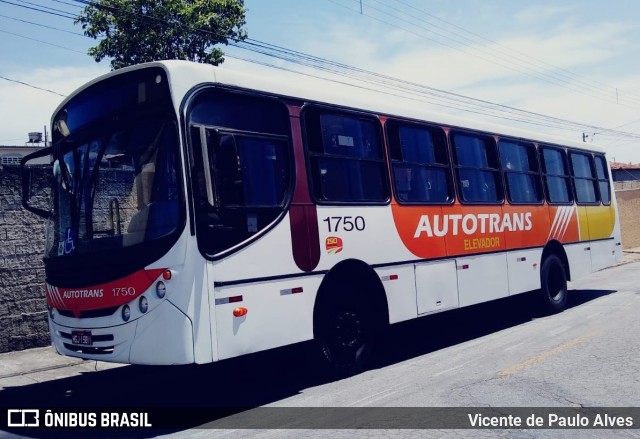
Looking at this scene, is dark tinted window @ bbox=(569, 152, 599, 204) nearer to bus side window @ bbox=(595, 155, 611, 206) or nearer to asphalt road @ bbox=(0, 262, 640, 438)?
bus side window @ bbox=(595, 155, 611, 206)

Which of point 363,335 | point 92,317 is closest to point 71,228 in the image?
point 92,317

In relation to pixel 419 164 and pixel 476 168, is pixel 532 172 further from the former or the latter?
pixel 419 164

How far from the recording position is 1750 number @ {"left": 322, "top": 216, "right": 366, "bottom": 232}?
7397mm

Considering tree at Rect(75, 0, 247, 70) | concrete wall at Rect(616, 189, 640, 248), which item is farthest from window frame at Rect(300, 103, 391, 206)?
concrete wall at Rect(616, 189, 640, 248)

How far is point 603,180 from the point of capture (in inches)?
575

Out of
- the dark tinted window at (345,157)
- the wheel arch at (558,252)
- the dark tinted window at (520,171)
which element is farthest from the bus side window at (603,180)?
the dark tinted window at (345,157)

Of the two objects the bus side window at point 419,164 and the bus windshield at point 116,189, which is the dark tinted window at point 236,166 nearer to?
the bus windshield at point 116,189

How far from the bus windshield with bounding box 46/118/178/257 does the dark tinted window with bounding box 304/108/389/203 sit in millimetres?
1868

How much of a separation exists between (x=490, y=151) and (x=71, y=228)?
7.01 metres

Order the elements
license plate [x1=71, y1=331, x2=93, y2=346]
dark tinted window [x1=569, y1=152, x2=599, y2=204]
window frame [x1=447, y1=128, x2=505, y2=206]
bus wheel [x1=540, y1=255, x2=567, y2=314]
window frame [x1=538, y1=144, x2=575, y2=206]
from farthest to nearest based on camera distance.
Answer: dark tinted window [x1=569, y1=152, x2=599, y2=204], window frame [x1=538, y1=144, x2=575, y2=206], bus wheel [x1=540, y1=255, x2=567, y2=314], window frame [x1=447, y1=128, x2=505, y2=206], license plate [x1=71, y1=331, x2=93, y2=346]

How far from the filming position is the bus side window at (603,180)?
1442 cm

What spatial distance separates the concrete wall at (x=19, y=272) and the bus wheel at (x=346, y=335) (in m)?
5.26

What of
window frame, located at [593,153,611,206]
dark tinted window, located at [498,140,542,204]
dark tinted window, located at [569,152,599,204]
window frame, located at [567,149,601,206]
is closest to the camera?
dark tinted window, located at [498,140,542,204]

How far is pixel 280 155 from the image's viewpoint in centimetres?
695
